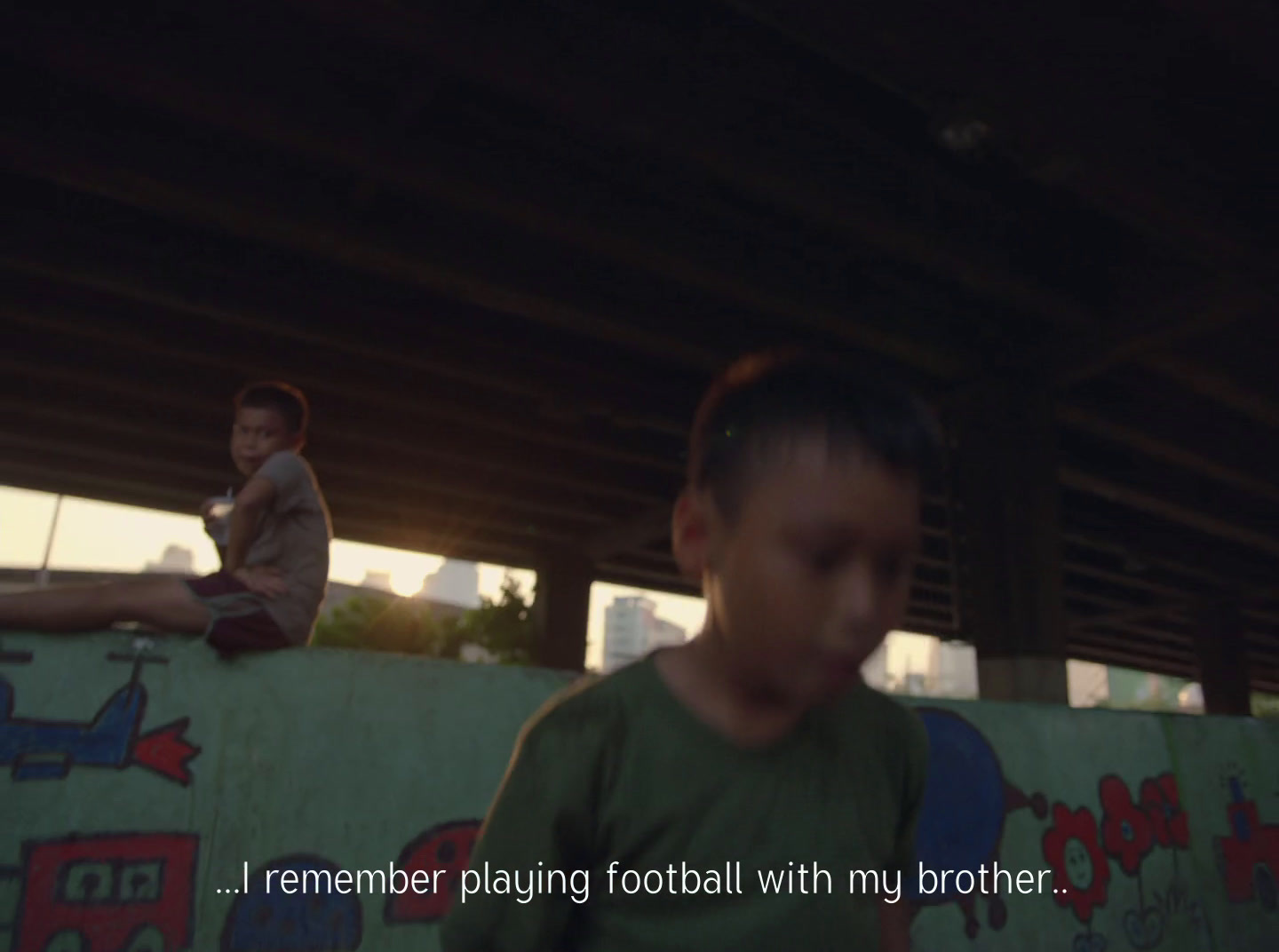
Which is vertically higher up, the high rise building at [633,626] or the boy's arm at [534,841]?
the high rise building at [633,626]

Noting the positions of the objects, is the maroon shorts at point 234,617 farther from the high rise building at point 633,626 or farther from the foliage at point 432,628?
the high rise building at point 633,626

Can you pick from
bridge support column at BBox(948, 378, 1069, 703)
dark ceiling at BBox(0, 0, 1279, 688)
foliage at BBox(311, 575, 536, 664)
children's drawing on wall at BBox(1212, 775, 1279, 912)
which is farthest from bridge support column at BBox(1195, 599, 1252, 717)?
foliage at BBox(311, 575, 536, 664)

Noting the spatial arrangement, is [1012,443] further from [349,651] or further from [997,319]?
[349,651]

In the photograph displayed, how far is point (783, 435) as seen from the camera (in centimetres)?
106

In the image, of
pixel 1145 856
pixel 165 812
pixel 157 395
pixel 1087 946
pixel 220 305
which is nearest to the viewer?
pixel 165 812

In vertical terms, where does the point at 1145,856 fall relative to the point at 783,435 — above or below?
below

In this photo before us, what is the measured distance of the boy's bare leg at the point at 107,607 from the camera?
291cm

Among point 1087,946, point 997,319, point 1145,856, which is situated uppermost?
point 997,319

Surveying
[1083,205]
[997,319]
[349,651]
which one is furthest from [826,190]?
[349,651]

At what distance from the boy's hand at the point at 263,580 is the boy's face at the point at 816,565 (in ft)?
9.22

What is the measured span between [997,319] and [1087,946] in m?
4.52

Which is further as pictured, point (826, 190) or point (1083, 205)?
point (1083, 205)

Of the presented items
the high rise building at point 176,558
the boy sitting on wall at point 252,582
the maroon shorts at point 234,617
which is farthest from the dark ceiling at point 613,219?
the high rise building at point 176,558

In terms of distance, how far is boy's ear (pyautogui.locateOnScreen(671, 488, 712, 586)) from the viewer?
1.13 metres
